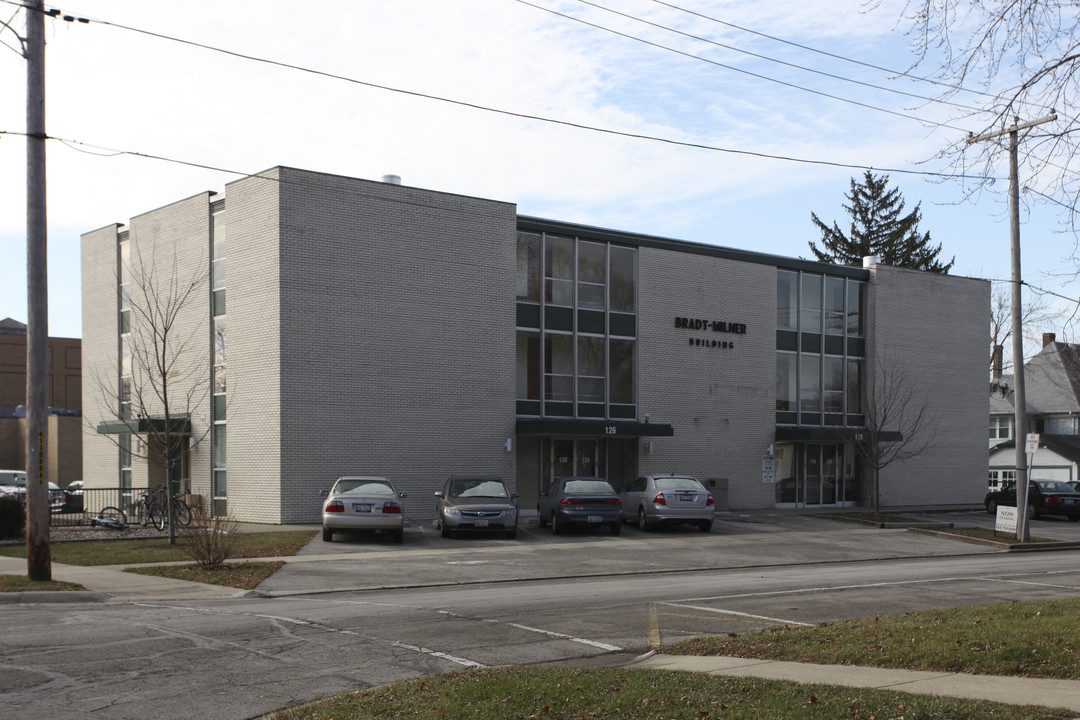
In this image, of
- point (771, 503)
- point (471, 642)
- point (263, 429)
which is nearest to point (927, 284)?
point (771, 503)

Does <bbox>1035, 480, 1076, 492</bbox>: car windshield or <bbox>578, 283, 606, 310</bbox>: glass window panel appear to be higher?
<bbox>578, 283, 606, 310</bbox>: glass window panel

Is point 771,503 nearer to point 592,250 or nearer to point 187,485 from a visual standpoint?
point 592,250

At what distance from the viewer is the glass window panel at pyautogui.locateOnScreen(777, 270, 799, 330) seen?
37.1m

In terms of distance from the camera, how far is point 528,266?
3119cm

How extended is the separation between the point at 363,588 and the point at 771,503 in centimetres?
2296

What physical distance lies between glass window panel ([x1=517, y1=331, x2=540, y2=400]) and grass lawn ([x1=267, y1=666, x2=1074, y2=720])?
22.6 metres

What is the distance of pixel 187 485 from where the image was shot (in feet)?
99.5

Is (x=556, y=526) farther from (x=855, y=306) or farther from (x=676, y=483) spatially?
(x=855, y=306)

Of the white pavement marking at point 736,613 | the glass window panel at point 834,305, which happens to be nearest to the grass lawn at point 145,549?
the white pavement marking at point 736,613

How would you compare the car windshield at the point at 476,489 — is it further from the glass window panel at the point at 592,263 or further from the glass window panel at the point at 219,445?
the glass window panel at the point at 592,263

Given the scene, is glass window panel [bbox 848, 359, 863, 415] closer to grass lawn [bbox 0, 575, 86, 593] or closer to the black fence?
the black fence

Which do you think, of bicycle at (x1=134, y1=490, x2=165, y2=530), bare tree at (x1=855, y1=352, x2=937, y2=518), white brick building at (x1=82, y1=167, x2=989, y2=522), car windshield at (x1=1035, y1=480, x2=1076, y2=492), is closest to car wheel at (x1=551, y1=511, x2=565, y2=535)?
white brick building at (x1=82, y1=167, x2=989, y2=522)

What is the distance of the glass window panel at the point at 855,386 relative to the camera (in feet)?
128

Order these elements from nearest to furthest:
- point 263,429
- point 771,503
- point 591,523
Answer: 1. point 591,523
2. point 263,429
3. point 771,503
